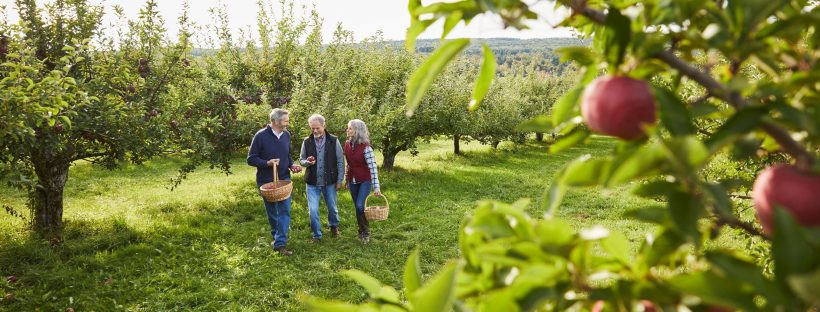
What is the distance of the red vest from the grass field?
100 cm

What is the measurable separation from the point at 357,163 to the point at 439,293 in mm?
6220

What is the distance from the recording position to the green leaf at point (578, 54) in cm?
76

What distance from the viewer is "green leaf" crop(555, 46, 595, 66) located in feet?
2.51

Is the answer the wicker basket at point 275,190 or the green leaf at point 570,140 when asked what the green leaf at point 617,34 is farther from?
the wicker basket at point 275,190

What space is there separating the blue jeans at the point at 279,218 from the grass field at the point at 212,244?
0.22 m

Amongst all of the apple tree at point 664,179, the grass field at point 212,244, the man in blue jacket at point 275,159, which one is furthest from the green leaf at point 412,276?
the man in blue jacket at point 275,159

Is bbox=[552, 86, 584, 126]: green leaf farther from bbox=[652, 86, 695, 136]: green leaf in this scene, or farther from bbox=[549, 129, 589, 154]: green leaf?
bbox=[652, 86, 695, 136]: green leaf

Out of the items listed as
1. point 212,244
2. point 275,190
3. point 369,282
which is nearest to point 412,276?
point 369,282

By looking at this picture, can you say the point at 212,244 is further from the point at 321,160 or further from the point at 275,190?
the point at 321,160

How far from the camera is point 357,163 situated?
6.73 meters

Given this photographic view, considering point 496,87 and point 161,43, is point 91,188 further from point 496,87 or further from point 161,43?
point 496,87

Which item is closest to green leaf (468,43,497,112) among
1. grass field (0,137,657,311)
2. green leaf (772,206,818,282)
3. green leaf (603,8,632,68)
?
green leaf (603,8,632,68)

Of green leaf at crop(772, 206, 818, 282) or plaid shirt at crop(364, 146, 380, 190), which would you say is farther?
plaid shirt at crop(364, 146, 380, 190)

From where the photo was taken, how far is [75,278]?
5613 millimetres
